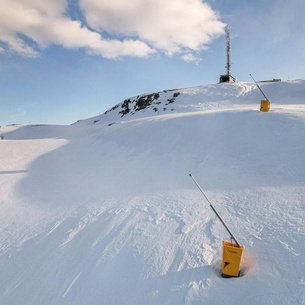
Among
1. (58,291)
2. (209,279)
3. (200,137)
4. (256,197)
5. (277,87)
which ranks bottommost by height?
(58,291)

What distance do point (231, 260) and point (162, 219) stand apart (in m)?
2.10

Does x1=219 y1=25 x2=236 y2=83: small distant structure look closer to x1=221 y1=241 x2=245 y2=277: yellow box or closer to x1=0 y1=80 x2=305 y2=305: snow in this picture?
x1=0 y1=80 x2=305 y2=305: snow

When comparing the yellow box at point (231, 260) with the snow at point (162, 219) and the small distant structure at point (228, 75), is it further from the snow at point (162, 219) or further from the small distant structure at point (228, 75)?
the small distant structure at point (228, 75)

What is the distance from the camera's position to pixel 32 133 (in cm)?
2481

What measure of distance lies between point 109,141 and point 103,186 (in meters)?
5.56

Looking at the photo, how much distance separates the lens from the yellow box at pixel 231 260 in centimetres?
379

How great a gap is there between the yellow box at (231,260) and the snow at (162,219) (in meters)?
0.12

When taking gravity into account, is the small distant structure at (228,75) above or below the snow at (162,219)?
above

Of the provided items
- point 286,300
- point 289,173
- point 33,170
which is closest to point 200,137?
point 289,173

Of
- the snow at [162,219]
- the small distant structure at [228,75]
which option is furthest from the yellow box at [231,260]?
the small distant structure at [228,75]

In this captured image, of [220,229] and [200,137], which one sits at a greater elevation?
[200,137]

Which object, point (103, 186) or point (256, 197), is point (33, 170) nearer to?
point (103, 186)

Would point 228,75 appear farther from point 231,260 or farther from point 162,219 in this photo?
point 231,260

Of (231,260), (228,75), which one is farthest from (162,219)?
(228,75)
